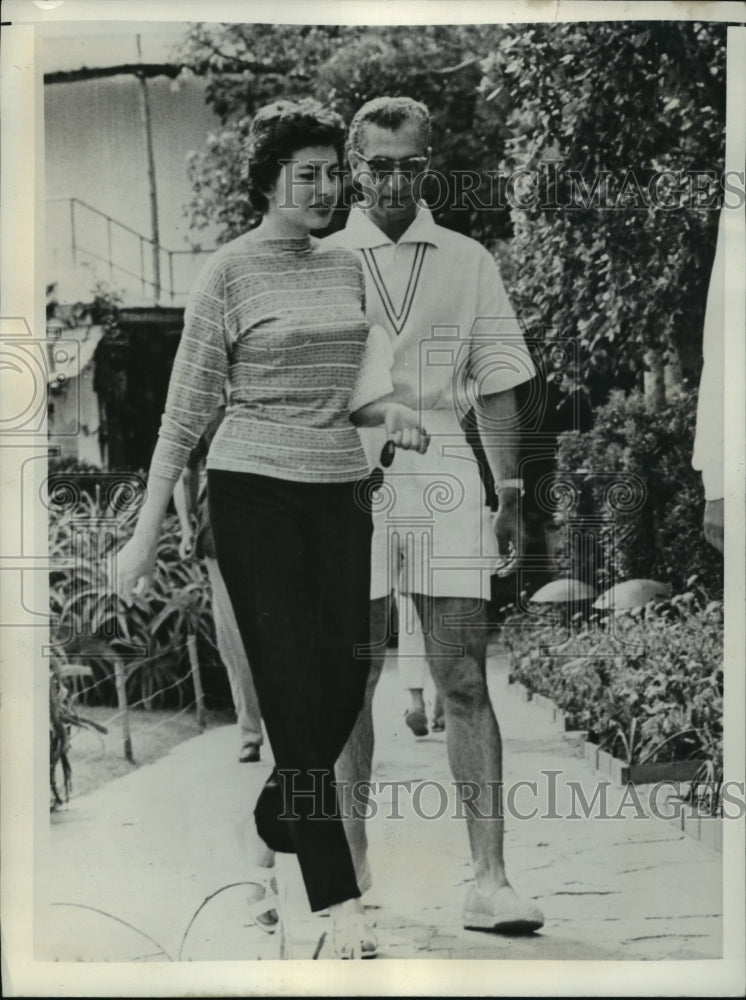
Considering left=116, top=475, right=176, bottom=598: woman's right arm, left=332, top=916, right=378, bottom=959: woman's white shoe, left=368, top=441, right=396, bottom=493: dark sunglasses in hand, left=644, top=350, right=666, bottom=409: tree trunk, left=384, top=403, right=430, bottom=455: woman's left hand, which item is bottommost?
left=332, top=916, right=378, bottom=959: woman's white shoe

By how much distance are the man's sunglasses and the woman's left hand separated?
0.81 meters

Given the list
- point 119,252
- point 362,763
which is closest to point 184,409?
point 119,252

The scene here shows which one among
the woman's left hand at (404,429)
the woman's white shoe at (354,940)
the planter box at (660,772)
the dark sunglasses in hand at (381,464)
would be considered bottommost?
the woman's white shoe at (354,940)

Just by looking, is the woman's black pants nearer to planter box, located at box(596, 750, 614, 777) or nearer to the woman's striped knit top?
the woman's striped knit top

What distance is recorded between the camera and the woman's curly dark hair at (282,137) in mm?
3869

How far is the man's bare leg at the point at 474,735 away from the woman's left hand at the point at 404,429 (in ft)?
1.74

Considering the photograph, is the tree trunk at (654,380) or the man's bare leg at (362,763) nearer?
the man's bare leg at (362,763)

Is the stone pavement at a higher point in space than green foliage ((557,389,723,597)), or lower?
lower

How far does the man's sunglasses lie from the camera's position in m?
3.90

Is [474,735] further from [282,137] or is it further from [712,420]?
[282,137]

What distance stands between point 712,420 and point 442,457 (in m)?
0.99

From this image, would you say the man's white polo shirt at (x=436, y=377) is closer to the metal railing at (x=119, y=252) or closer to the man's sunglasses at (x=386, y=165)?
the man's sunglasses at (x=386, y=165)

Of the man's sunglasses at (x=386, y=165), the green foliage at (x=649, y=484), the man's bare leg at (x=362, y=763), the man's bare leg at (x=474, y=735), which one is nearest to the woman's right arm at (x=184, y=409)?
the man's sunglasses at (x=386, y=165)

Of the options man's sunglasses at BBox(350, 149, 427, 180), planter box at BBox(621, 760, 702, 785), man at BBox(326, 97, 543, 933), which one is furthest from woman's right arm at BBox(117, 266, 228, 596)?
planter box at BBox(621, 760, 702, 785)
